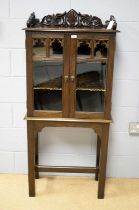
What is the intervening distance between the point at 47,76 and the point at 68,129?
2.04ft

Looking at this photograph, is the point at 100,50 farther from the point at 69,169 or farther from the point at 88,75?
the point at 69,169

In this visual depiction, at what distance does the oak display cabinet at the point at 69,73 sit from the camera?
1878 millimetres

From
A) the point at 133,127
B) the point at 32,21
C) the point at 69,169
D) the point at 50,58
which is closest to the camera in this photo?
the point at 50,58

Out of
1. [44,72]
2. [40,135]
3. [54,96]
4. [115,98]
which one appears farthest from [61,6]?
[40,135]

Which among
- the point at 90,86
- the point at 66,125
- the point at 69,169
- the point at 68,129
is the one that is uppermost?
the point at 90,86

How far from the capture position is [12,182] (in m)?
2.46

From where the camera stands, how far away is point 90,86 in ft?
6.59

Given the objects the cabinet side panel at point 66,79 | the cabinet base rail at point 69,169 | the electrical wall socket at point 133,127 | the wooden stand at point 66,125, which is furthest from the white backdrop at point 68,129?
→ the cabinet side panel at point 66,79

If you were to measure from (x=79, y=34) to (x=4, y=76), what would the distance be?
785mm

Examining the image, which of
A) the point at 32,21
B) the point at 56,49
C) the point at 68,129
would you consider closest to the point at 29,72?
the point at 56,49

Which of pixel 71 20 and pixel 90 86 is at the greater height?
pixel 71 20

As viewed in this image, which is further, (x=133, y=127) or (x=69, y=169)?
(x=133, y=127)

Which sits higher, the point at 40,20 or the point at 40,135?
the point at 40,20

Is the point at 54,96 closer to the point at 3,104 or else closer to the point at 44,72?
the point at 44,72
